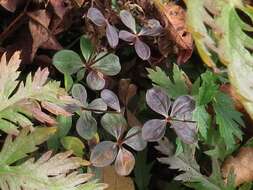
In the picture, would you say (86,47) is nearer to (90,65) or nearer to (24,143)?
(90,65)

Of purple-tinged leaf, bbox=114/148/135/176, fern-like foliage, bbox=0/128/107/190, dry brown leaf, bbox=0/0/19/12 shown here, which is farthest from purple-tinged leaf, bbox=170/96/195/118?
dry brown leaf, bbox=0/0/19/12

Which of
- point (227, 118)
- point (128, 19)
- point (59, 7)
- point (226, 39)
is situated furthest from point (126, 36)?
point (226, 39)

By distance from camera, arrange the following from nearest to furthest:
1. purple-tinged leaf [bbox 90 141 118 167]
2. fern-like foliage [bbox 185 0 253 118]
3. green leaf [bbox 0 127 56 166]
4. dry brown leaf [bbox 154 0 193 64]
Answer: fern-like foliage [bbox 185 0 253 118] → green leaf [bbox 0 127 56 166] → purple-tinged leaf [bbox 90 141 118 167] → dry brown leaf [bbox 154 0 193 64]

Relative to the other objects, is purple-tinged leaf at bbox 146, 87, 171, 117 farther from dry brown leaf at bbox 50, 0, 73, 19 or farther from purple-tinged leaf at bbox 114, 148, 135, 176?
dry brown leaf at bbox 50, 0, 73, 19

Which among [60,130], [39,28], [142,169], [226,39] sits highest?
[226,39]

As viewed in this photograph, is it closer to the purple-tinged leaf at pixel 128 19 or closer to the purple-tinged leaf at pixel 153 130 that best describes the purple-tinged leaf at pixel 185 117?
the purple-tinged leaf at pixel 153 130
